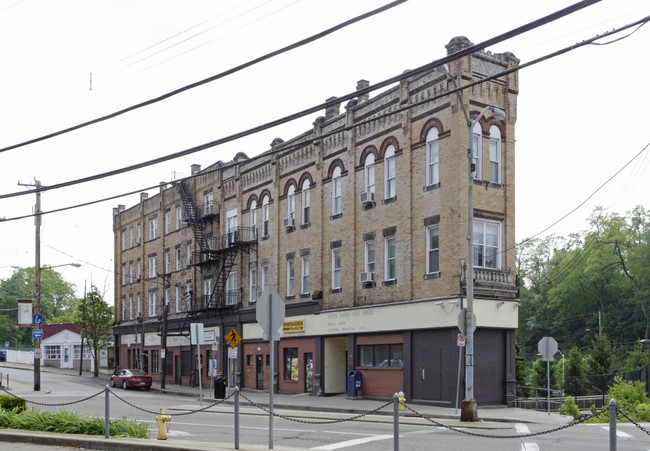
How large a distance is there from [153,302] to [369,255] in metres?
27.3

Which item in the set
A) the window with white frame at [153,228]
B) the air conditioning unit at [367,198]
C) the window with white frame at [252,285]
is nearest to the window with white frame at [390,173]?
the air conditioning unit at [367,198]

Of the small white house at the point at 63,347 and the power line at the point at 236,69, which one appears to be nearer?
the power line at the point at 236,69

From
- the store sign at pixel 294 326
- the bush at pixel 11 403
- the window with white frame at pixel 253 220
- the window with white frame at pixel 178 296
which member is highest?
the window with white frame at pixel 253 220

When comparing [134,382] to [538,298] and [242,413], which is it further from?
[538,298]

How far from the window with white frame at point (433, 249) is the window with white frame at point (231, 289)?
17092 millimetres

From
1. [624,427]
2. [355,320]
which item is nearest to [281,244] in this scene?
[355,320]

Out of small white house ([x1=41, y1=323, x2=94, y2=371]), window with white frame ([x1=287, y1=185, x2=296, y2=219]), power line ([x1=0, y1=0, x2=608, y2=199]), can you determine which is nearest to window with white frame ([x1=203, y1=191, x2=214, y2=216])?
window with white frame ([x1=287, y1=185, x2=296, y2=219])

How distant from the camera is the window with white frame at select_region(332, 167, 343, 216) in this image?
34969 millimetres

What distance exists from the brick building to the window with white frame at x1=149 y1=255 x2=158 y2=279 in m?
7.94

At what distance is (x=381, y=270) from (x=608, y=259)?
49.6 meters

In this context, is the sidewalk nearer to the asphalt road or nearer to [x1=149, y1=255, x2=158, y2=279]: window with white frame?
the asphalt road

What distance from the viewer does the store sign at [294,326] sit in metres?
36.7

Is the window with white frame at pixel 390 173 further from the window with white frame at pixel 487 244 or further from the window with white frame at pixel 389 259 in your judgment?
the window with white frame at pixel 487 244

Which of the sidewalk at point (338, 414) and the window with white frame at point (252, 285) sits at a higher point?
the window with white frame at point (252, 285)
